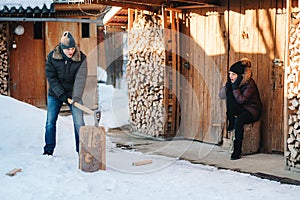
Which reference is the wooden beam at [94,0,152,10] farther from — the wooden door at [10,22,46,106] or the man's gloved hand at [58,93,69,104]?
the wooden door at [10,22,46,106]

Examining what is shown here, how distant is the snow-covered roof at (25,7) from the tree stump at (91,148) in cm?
595

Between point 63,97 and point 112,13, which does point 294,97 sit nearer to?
point 63,97

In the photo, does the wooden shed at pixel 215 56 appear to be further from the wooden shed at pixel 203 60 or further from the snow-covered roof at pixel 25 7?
the snow-covered roof at pixel 25 7

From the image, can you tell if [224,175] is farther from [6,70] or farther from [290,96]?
[6,70]

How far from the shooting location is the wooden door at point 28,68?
35.8ft

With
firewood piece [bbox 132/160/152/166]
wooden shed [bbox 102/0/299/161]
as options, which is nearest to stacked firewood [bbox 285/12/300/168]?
wooden shed [bbox 102/0/299/161]

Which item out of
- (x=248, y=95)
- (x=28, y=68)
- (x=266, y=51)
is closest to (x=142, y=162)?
(x=248, y=95)

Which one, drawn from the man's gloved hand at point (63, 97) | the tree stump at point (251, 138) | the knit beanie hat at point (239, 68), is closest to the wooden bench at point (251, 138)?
the tree stump at point (251, 138)

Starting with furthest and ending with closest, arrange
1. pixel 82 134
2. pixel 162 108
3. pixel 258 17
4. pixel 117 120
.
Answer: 1. pixel 117 120
2. pixel 162 108
3. pixel 258 17
4. pixel 82 134

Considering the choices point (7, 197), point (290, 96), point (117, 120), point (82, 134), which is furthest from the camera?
point (117, 120)

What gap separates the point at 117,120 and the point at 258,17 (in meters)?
4.58

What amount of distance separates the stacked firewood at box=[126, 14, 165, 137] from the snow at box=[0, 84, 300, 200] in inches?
57.9

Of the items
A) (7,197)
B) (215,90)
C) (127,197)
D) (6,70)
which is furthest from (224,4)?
(6,70)

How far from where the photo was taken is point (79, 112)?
5445 millimetres
